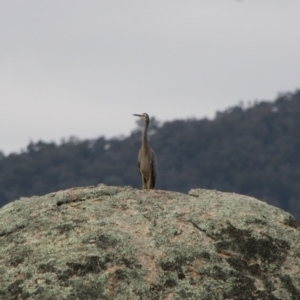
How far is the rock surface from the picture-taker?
32.8 ft

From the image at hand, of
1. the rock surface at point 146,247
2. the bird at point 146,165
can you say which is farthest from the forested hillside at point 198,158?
the rock surface at point 146,247

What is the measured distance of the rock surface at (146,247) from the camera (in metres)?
9.99

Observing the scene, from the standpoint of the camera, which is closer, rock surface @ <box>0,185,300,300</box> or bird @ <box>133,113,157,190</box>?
rock surface @ <box>0,185,300,300</box>

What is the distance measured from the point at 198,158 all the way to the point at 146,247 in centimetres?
10785

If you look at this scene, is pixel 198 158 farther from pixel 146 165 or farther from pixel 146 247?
pixel 146 247

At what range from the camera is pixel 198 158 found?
11819 cm

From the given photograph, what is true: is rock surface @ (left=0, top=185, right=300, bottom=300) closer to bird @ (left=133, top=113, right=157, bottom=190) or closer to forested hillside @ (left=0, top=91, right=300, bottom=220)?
bird @ (left=133, top=113, right=157, bottom=190)

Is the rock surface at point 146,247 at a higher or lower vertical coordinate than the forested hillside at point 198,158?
higher

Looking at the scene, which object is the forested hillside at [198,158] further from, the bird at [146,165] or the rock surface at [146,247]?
the rock surface at [146,247]

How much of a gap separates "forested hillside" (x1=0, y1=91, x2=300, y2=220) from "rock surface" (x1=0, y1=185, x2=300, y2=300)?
88.5 meters

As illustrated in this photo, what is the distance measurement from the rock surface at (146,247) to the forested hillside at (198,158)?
88465mm

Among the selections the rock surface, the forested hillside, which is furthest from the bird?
the forested hillside

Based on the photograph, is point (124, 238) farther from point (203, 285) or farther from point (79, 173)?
point (79, 173)

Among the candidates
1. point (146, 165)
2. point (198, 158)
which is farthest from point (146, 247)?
point (198, 158)
